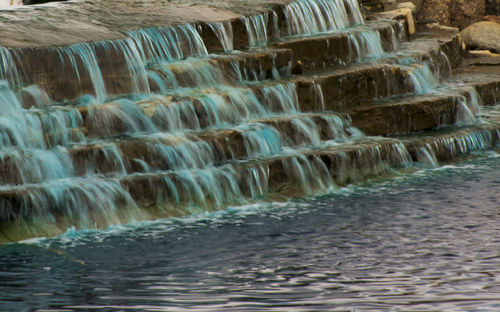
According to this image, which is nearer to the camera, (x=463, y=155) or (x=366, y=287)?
(x=366, y=287)

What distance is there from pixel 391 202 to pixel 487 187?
140 centimetres

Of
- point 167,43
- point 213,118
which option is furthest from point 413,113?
point 167,43

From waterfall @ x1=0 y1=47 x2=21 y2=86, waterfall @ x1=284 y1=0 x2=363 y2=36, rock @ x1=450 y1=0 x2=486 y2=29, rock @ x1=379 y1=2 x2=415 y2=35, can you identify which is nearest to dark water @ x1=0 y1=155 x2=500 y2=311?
waterfall @ x1=0 y1=47 x2=21 y2=86

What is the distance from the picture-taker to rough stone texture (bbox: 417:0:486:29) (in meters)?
21.7

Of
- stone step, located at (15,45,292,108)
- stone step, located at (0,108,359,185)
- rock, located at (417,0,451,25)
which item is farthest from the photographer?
rock, located at (417,0,451,25)

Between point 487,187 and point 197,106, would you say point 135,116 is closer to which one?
point 197,106

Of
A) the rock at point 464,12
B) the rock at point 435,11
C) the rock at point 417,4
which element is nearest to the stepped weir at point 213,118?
the rock at point 417,4

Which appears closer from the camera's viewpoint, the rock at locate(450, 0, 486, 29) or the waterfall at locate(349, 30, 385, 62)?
the waterfall at locate(349, 30, 385, 62)

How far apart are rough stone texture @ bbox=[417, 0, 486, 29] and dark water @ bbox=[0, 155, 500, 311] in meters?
10.6

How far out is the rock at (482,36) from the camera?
20.5 meters

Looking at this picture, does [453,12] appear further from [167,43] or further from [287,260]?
[287,260]

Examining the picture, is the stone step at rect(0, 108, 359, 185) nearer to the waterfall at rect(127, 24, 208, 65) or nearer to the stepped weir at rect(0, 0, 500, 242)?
the stepped weir at rect(0, 0, 500, 242)

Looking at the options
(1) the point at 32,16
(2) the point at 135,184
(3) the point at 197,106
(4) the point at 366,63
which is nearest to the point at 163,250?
(2) the point at 135,184

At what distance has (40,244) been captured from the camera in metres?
9.68
